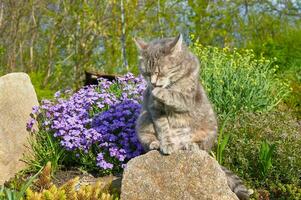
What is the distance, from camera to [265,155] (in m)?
5.93

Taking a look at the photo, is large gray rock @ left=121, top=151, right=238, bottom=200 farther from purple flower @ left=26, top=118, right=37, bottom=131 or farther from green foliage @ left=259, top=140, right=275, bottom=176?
purple flower @ left=26, top=118, right=37, bottom=131

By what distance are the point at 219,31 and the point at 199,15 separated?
639mm

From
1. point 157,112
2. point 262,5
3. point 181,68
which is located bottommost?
point 262,5

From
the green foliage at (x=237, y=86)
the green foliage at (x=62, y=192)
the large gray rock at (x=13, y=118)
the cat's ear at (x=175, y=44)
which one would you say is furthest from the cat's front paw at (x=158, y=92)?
the green foliage at (x=237, y=86)

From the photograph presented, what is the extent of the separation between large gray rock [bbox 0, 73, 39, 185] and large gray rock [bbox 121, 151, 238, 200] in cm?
222

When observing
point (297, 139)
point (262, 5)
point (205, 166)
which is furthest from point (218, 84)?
point (262, 5)

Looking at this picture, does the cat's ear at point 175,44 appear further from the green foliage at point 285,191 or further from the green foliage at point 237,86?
the green foliage at point 237,86

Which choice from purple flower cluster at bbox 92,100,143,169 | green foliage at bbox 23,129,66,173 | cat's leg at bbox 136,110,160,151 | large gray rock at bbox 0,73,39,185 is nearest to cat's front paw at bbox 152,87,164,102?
cat's leg at bbox 136,110,160,151

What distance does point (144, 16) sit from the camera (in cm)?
1341

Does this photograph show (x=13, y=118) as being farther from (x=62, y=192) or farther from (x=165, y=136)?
(x=62, y=192)

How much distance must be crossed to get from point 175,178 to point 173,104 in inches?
27.0

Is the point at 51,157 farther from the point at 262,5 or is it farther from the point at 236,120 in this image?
the point at 262,5

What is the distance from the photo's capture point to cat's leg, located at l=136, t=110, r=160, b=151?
522cm

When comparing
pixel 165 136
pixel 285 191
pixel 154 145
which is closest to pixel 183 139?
pixel 165 136
